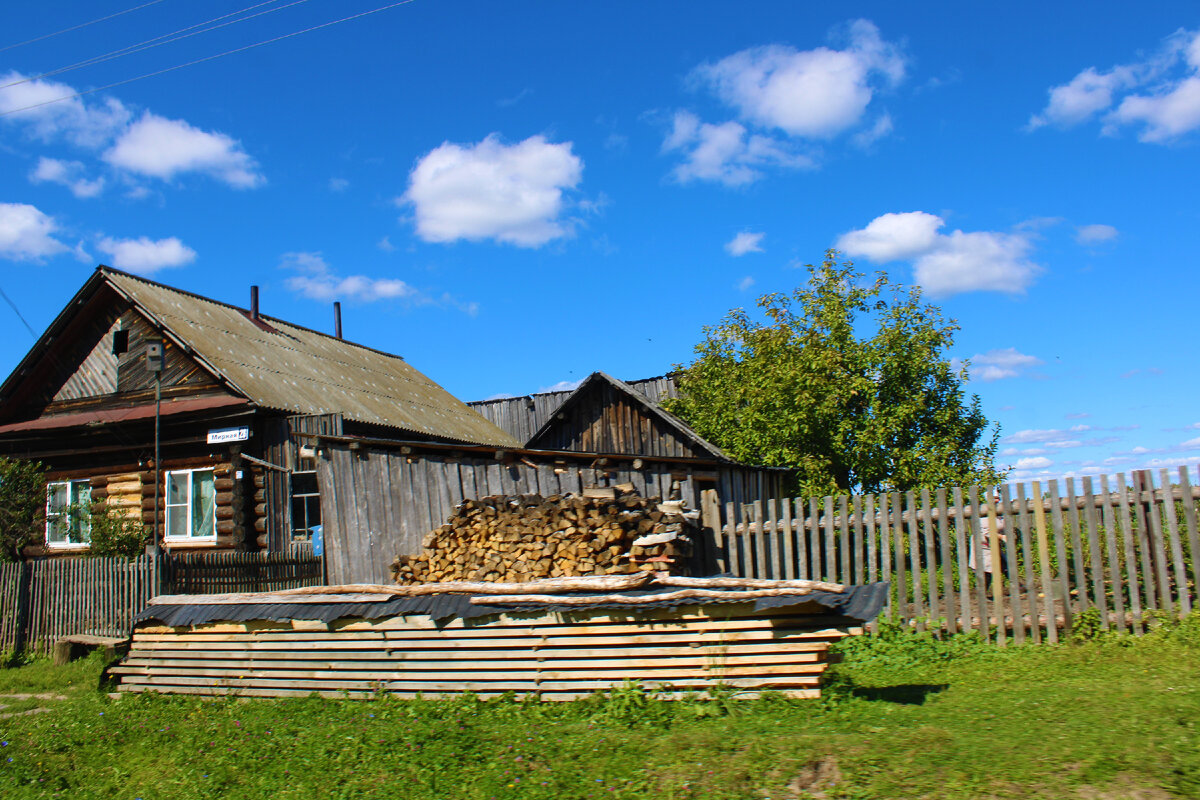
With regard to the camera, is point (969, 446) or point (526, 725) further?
point (969, 446)

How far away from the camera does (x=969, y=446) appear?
1972cm

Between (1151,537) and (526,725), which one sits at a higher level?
(1151,537)

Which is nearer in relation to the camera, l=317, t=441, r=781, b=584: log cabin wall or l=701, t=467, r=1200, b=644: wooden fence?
l=701, t=467, r=1200, b=644: wooden fence

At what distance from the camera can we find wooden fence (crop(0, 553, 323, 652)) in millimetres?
11844

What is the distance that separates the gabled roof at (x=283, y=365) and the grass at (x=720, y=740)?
10553 mm

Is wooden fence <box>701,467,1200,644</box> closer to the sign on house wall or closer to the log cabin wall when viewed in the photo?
the log cabin wall

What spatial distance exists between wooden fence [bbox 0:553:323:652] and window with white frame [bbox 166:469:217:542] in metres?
4.47

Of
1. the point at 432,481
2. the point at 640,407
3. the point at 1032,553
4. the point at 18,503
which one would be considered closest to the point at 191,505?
the point at 18,503

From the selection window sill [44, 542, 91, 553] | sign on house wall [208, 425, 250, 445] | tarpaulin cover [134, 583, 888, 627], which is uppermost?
sign on house wall [208, 425, 250, 445]

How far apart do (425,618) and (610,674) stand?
1.87 meters

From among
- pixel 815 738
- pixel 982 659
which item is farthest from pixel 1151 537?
pixel 815 738

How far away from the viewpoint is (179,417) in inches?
681

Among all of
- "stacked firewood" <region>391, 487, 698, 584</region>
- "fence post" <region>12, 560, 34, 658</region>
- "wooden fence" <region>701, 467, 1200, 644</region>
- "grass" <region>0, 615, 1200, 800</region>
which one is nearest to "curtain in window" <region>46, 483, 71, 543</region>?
"fence post" <region>12, 560, 34, 658</region>

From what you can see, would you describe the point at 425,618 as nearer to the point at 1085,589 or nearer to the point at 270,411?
the point at 1085,589
